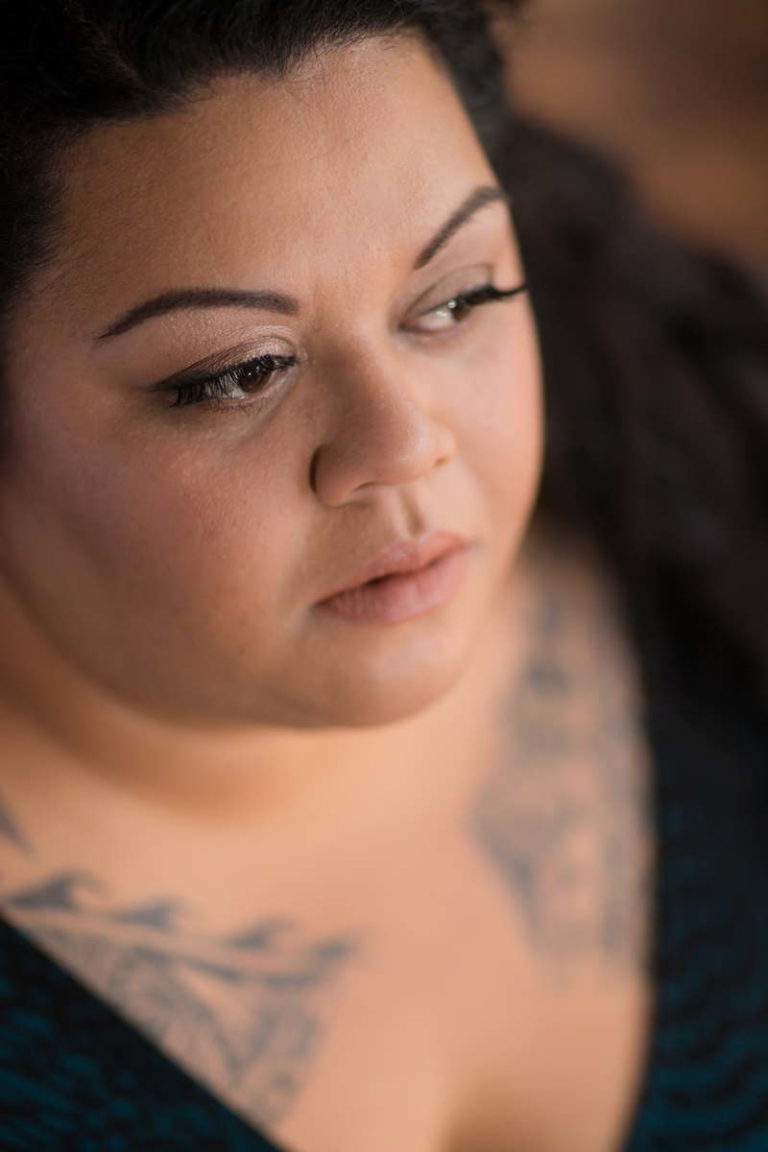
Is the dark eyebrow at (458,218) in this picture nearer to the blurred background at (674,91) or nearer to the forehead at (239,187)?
the forehead at (239,187)

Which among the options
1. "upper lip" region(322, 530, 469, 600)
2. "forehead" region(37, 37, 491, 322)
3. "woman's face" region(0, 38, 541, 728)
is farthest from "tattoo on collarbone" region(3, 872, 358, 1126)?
"forehead" region(37, 37, 491, 322)

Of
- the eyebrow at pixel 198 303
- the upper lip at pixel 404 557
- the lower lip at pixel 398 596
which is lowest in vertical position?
the lower lip at pixel 398 596

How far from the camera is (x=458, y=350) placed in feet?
2.44

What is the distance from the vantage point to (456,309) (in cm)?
75

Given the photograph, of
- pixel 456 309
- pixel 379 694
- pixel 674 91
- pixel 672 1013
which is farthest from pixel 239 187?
pixel 674 91

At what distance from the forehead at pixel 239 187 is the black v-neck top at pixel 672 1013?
0.38 metres

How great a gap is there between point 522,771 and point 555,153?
0.49 metres

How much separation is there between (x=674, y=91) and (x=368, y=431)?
1.17m

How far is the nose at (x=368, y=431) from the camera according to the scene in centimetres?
68

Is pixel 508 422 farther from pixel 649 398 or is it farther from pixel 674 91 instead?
pixel 674 91

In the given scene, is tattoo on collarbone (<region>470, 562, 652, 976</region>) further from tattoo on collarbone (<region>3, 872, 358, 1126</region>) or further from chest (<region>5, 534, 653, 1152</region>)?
tattoo on collarbone (<region>3, 872, 358, 1126</region>)

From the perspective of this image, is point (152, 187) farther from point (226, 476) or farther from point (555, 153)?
point (555, 153)

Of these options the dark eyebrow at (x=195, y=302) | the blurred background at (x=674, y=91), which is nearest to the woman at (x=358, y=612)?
the dark eyebrow at (x=195, y=302)

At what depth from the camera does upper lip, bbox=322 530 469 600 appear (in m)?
0.71
